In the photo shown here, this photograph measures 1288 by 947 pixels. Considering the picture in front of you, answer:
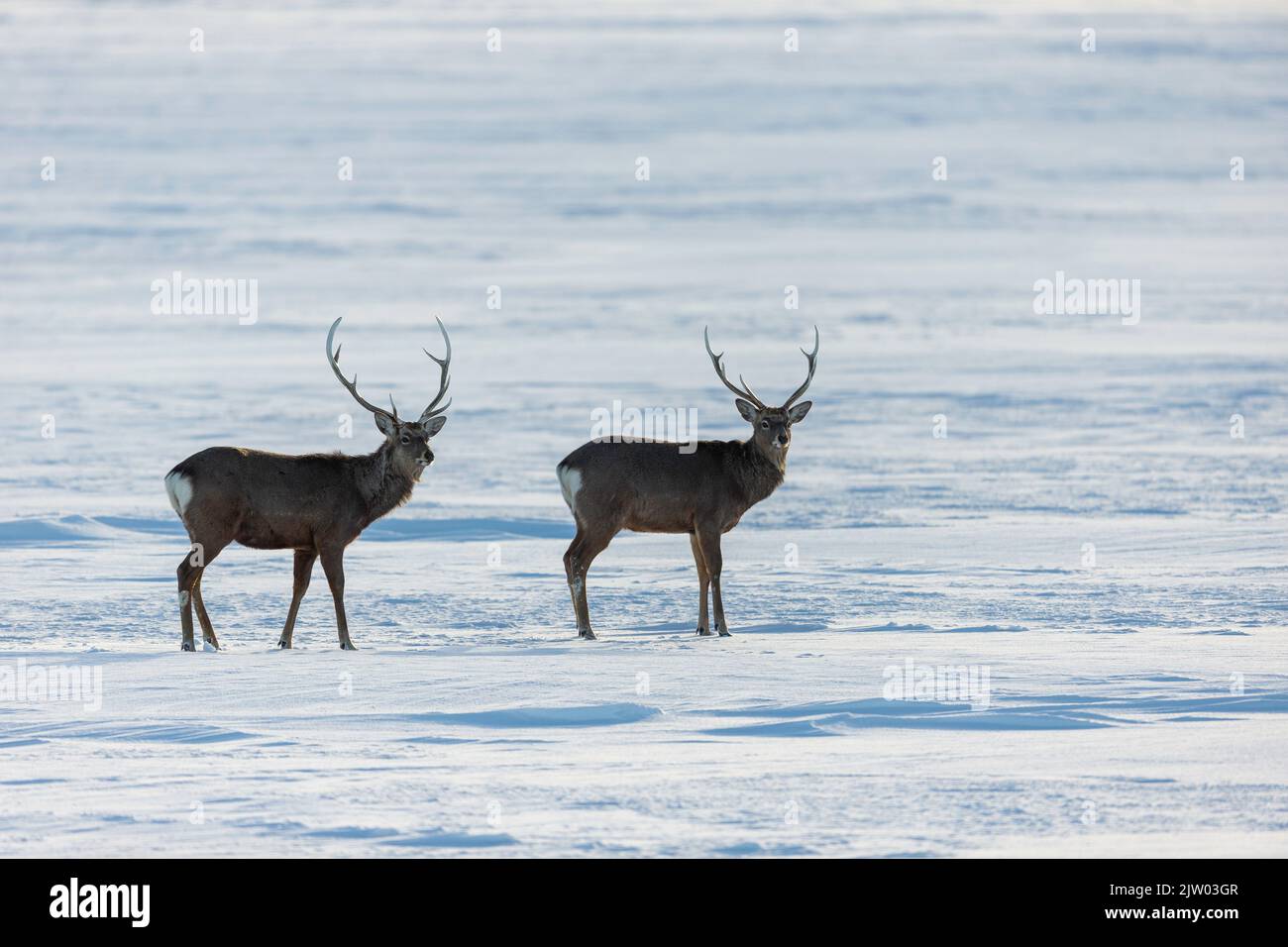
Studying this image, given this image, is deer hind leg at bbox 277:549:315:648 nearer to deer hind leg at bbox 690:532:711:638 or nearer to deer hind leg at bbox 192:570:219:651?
deer hind leg at bbox 192:570:219:651

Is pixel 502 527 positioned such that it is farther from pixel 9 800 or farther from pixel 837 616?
pixel 9 800

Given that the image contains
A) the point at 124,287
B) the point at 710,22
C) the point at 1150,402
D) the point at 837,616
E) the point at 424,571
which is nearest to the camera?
the point at 837,616

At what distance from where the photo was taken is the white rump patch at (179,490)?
11938 mm

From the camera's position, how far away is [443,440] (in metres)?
22.2

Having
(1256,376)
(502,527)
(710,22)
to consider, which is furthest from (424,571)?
(710,22)

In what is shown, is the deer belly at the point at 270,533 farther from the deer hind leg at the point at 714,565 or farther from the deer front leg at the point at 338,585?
the deer hind leg at the point at 714,565

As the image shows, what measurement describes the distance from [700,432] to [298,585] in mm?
10099

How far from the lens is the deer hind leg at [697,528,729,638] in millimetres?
12734

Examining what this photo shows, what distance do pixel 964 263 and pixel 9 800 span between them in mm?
A: 31441

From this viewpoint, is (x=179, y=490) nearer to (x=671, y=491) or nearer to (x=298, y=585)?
(x=298, y=585)

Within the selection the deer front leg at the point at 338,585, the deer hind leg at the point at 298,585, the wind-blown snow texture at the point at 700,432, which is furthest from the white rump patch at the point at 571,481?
the deer hind leg at the point at 298,585

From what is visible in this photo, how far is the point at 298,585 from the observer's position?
12.4m

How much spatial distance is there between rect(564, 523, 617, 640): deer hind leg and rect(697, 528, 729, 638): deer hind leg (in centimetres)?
62

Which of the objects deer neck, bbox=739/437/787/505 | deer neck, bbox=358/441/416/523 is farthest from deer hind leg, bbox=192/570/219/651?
deer neck, bbox=739/437/787/505
